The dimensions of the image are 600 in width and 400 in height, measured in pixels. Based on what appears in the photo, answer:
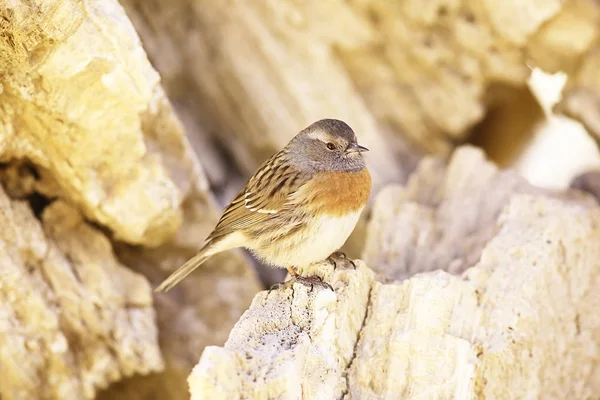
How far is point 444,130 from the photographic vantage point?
6699 millimetres

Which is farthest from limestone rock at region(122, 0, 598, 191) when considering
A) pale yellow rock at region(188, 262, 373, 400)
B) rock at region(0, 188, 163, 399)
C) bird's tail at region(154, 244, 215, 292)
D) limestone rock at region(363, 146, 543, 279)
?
pale yellow rock at region(188, 262, 373, 400)

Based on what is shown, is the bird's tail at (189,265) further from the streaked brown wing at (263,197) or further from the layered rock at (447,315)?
the layered rock at (447,315)

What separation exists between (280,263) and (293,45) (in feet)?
8.38

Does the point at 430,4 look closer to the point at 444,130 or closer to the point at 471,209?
the point at 444,130

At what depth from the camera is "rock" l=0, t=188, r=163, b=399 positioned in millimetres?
4387

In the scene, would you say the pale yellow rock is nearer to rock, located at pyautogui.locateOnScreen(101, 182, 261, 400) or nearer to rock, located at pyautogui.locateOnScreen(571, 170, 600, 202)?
rock, located at pyautogui.locateOnScreen(101, 182, 261, 400)

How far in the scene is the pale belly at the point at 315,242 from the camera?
4461 millimetres

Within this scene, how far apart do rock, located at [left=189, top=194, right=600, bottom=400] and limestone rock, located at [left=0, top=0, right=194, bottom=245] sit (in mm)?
1359

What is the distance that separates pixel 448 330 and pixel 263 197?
1.63 m

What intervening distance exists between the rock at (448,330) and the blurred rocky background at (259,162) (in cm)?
1

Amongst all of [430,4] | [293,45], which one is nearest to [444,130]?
[430,4]

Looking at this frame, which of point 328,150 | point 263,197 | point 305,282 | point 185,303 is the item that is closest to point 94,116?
point 263,197

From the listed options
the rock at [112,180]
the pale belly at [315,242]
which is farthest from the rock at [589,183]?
the rock at [112,180]

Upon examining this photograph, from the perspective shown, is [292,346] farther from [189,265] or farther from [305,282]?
[189,265]
